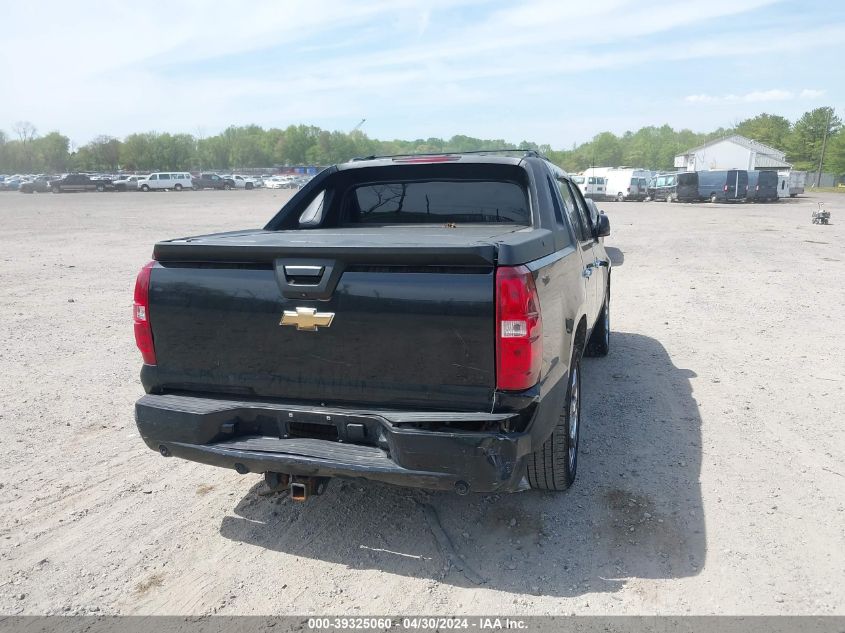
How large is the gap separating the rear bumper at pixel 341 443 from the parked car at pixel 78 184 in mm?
64295

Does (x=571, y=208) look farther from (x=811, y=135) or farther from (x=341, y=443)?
(x=811, y=135)

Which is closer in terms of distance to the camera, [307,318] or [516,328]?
[516,328]

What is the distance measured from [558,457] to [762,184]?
46.1 m

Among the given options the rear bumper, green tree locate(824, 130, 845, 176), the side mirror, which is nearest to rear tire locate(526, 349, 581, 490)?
the rear bumper

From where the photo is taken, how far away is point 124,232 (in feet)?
71.6

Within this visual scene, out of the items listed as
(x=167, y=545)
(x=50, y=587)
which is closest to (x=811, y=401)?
(x=167, y=545)

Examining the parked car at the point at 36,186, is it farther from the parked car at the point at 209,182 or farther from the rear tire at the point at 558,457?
the rear tire at the point at 558,457

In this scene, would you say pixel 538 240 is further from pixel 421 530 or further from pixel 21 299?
pixel 21 299

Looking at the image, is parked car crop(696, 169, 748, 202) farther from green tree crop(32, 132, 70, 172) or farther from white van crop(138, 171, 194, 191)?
green tree crop(32, 132, 70, 172)

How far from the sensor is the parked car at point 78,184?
59156 mm

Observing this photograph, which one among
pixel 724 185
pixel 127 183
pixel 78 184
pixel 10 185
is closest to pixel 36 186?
pixel 78 184

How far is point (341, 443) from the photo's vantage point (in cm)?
316

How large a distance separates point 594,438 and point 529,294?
2.34m

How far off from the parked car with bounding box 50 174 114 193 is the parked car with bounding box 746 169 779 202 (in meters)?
53.3
